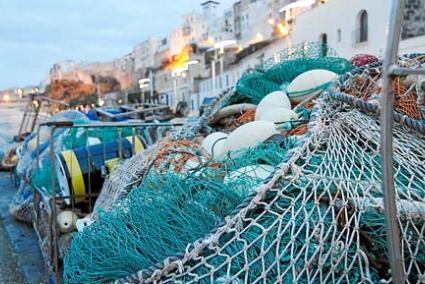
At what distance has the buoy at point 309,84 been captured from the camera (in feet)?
9.91

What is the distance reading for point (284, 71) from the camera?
3.63 m

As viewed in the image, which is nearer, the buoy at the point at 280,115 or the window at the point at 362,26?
the buoy at the point at 280,115

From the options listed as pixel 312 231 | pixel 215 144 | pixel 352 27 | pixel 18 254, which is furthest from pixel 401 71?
pixel 352 27

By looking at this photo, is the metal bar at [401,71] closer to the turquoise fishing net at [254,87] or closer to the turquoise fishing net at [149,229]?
the turquoise fishing net at [149,229]

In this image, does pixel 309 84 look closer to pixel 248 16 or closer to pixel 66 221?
pixel 66 221

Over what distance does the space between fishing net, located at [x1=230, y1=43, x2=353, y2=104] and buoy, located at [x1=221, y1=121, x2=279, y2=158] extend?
1.10m

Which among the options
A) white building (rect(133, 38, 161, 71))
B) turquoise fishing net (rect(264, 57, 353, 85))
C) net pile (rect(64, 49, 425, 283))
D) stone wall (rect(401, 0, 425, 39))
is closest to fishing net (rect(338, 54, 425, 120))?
net pile (rect(64, 49, 425, 283))

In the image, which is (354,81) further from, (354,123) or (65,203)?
(65,203)

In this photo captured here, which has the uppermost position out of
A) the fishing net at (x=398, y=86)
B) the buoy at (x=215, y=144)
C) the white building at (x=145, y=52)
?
the white building at (x=145, y=52)

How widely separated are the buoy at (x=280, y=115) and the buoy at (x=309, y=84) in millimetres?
303

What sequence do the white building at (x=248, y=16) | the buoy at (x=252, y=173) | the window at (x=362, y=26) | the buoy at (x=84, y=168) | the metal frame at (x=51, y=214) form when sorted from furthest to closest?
the white building at (x=248, y=16) → the window at (x=362, y=26) → the buoy at (x=84, y=168) → the metal frame at (x=51, y=214) → the buoy at (x=252, y=173)

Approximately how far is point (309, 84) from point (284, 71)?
23.2 inches

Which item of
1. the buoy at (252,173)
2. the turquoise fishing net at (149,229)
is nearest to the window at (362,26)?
the buoy at (252,173)

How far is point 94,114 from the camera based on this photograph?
8.62 metres
